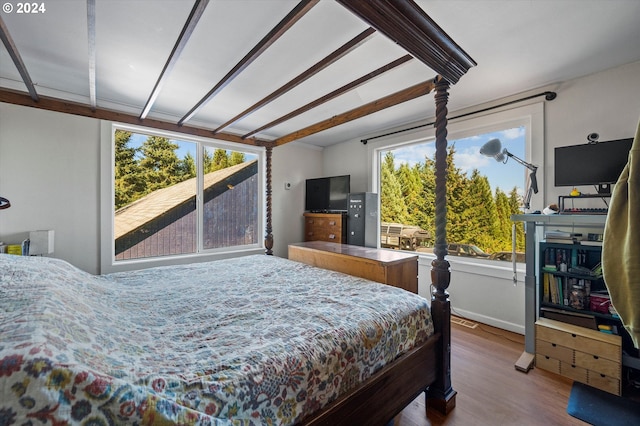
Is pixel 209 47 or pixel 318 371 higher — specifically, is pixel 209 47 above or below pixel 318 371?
above

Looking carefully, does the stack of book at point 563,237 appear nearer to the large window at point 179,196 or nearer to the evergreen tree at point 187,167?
the large window at point 179,196

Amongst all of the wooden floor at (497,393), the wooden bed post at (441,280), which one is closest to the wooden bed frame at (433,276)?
the wooden bed post at (441,280)

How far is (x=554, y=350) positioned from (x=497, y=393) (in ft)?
2.31

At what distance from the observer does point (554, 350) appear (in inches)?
83.1

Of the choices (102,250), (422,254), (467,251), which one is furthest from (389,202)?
(102,250)

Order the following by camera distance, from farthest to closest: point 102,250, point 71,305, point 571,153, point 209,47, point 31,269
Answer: point 102,250 → point 571,153 → point 209,47 → point 31,269 → point 71,305

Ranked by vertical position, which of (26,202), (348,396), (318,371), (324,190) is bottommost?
(348,396)

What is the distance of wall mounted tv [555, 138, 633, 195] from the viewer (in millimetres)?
2041

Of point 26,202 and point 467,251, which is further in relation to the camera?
point 467,251

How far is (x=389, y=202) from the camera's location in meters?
4.21

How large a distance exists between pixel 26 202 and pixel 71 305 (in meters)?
2.53

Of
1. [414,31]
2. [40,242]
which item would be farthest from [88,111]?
[414,31]

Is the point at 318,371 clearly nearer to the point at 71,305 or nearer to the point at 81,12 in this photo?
the point at 71,305

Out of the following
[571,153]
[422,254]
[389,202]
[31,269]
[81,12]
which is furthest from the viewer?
[389,202]
